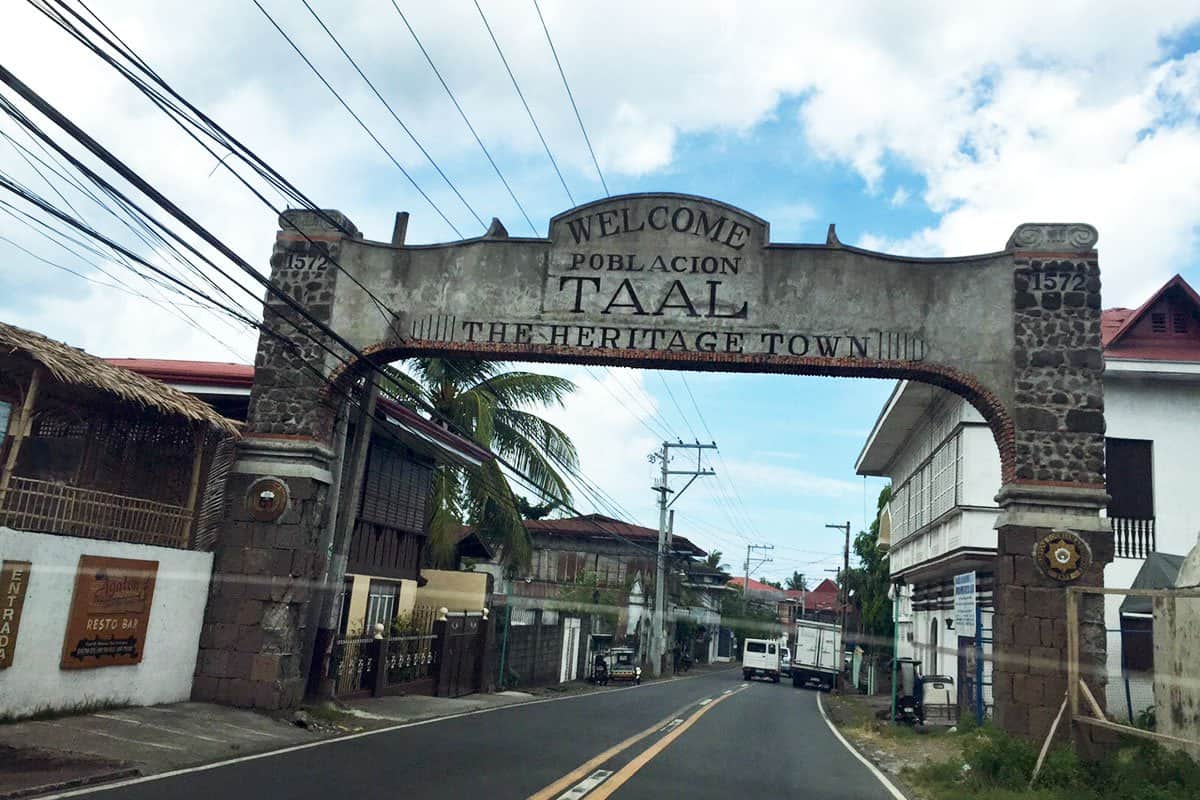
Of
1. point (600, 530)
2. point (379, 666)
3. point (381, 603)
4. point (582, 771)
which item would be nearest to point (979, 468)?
point (379, 666)

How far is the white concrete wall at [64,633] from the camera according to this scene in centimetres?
1146

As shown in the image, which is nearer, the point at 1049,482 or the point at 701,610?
the point at 1049,482

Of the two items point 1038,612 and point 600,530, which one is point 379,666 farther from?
point 600,530

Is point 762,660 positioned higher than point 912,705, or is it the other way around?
point 912,705

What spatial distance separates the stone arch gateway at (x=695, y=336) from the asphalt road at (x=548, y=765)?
9.73ft

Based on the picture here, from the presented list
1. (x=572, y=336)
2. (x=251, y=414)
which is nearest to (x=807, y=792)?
(x=572, y=336)

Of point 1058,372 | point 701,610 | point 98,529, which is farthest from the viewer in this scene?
point 701,610

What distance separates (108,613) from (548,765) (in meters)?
6.22

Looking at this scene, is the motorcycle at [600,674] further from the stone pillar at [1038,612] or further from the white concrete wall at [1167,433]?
→ the stone pillar at [1038,612]

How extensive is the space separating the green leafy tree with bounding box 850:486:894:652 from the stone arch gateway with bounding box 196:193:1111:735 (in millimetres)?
25555

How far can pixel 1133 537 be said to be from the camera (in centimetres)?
2238

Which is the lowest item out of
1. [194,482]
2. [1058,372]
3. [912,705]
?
[912,705]

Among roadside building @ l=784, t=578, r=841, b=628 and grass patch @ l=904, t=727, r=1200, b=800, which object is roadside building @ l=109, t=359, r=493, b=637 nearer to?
grass patch @ l=904, t=727, r=1200, b=800

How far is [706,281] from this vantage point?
15.5 meters
